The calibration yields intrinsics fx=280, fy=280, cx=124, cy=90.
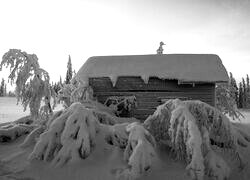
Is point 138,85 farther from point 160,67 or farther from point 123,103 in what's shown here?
point 160,67

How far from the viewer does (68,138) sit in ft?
28.3

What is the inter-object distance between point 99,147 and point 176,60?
9259 millimetres

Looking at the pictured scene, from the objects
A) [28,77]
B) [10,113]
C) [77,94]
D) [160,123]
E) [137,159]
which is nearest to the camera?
[137,159]

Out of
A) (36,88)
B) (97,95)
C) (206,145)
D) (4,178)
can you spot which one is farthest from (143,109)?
(4,178)

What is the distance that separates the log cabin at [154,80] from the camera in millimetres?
15016

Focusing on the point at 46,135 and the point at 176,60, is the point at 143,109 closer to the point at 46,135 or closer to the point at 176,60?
the point at 176,60

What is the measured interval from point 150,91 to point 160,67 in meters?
1.52

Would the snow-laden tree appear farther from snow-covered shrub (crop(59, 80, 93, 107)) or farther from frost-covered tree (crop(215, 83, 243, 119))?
frost-covered tree (crop(215, 83, 243, 119))

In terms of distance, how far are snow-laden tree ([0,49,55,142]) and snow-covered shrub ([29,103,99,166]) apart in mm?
4458

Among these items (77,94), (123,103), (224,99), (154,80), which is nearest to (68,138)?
(123,103)

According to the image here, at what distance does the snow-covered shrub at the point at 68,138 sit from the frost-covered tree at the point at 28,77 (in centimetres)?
499

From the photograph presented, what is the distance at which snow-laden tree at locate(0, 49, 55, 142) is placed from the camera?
1322 cm

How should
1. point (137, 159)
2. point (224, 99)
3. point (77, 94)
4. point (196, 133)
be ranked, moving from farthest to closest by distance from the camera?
point (224, 99)
point (77, 94)
point (196, 133)
point (137, 159)

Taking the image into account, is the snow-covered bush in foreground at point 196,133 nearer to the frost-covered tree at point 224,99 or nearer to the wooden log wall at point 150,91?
the wooden log wall at point 150,91
